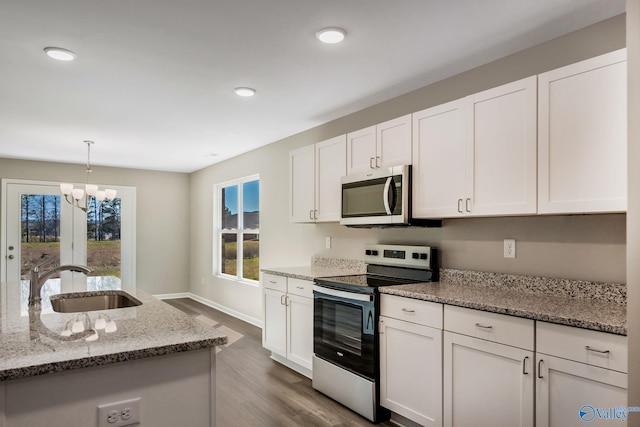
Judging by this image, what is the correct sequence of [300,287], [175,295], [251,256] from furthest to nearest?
[175,295]
[251,256]
[300,287]

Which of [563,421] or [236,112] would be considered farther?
[236,112]

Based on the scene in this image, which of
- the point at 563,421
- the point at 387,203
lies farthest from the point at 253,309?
the point at 563,421

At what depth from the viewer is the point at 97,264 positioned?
6883 mm

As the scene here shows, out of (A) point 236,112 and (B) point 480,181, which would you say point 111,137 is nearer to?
(A) point 236,112

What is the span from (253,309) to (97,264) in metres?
3.13

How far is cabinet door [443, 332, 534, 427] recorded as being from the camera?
195 centimetres

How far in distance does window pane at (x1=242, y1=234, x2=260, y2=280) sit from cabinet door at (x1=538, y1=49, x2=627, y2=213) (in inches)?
162

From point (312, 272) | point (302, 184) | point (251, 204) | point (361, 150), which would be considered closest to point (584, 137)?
point (361, 150)

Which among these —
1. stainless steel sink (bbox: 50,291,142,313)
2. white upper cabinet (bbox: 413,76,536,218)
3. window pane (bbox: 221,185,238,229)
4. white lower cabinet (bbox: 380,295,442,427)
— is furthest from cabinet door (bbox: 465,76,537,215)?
window pane (bbox: 221,185,238,229)

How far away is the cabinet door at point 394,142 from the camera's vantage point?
2972mm

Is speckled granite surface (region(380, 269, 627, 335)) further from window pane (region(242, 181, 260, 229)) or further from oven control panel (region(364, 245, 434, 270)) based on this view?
window pane (region(242, 181, 260, 229))

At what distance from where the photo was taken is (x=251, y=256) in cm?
590

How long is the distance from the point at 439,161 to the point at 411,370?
1.33 meters

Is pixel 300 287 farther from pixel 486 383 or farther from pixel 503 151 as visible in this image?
pixel 503 151
